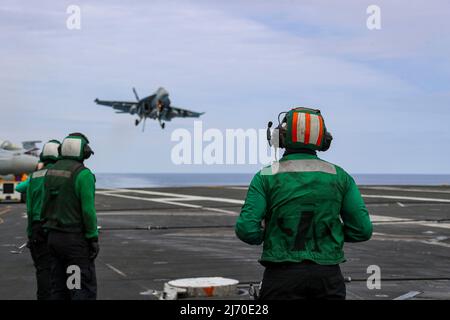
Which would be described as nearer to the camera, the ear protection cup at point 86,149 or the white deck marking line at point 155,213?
the ear protection cup at point 86,149

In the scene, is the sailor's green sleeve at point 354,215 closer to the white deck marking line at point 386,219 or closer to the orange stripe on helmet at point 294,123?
the orange stripe on helmet at point 294,123

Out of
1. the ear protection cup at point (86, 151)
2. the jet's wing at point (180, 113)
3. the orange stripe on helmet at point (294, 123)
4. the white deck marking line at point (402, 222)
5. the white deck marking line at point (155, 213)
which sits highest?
the jet's wing at point (180, 113)

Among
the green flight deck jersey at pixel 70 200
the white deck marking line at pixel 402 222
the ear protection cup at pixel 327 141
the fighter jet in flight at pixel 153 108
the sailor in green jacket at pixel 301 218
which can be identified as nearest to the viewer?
the sailor in green jacket at pixel 301 218

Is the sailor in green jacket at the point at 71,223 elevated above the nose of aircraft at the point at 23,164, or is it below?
below

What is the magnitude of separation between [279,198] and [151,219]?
2299 cm

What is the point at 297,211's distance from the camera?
203 inches

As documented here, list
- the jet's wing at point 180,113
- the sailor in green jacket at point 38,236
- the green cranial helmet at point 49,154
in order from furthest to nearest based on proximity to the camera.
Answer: the jet's wing at point 180,113
the green cranial helmet at point 49,154
the sailor in green jacket at point 38,236

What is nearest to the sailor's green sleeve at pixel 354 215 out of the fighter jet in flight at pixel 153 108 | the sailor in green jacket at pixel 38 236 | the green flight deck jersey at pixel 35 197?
the sailor in green jacket at pixel 38 236

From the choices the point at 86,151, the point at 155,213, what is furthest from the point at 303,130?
the point at 155,213

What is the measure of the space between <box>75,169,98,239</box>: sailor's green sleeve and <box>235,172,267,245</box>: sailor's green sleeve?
3045mm

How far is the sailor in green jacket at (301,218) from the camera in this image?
5.11 metres

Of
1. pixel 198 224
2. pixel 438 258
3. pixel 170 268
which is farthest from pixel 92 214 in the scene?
pixel 198 224
